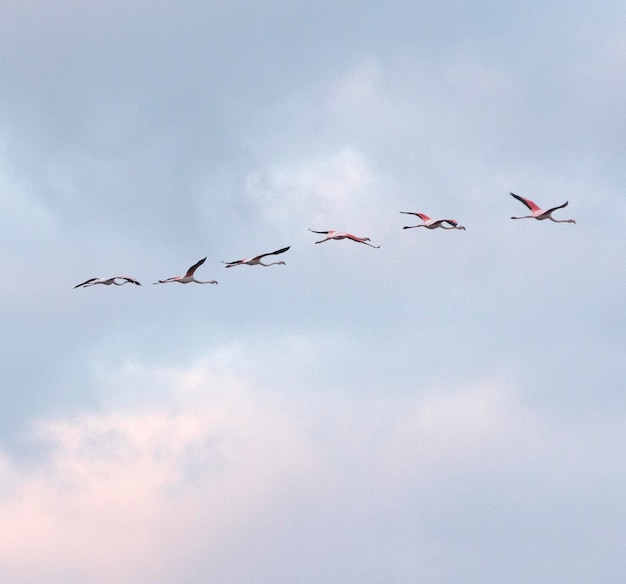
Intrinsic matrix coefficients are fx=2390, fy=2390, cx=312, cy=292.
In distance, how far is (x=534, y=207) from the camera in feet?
551

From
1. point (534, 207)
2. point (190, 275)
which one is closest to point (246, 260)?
point (190, 275)

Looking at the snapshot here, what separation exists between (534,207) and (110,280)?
1232 inches

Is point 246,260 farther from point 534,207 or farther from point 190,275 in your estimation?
point 534,207

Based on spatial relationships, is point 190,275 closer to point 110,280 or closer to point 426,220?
point 110,280

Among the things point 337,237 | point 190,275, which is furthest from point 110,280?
point 337,237

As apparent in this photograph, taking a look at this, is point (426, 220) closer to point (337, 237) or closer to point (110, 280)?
point (337, 237)

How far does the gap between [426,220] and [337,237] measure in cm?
834

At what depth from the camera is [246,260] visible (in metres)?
170

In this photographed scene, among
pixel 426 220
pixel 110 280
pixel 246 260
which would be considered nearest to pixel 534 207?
pixel 426 220

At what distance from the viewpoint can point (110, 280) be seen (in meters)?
174

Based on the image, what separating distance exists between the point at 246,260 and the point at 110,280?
10917mm

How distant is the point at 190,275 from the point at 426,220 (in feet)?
58.8

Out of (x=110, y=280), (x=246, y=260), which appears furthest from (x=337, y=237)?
(x=110, y=280)

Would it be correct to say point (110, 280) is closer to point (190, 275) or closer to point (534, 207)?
point (190, 275)
